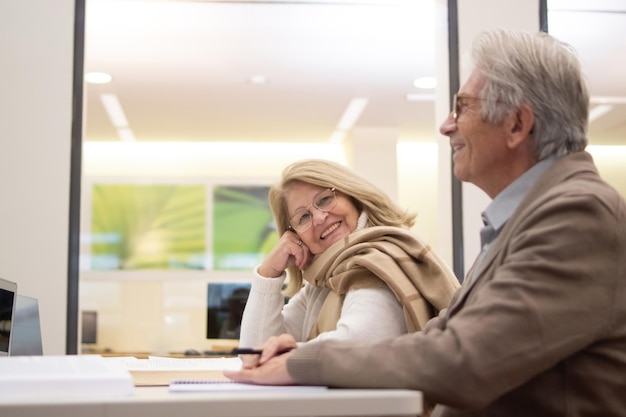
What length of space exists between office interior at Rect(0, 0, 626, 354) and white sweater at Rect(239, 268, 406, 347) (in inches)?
23.2

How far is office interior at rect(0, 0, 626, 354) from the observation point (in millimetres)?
3576

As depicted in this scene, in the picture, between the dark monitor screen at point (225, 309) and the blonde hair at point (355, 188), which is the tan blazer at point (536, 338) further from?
the dark monitor screen at point (225, 309)

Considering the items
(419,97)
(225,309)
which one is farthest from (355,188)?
(419,97)

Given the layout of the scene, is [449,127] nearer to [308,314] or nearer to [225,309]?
[308,314]

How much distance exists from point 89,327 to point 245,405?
783cm

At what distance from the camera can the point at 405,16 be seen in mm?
5402

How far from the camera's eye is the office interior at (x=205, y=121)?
358 cm

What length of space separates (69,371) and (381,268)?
0.97 m

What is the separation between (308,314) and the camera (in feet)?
7.84

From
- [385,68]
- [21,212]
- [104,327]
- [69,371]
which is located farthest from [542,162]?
[104,327]

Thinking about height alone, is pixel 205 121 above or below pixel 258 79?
below

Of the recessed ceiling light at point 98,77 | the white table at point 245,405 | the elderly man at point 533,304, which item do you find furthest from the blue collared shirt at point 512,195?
the recessed ceiling light at point 98,77

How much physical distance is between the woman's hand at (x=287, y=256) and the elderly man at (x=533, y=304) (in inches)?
42.3

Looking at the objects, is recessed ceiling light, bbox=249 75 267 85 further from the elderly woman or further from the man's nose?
the man's nose
